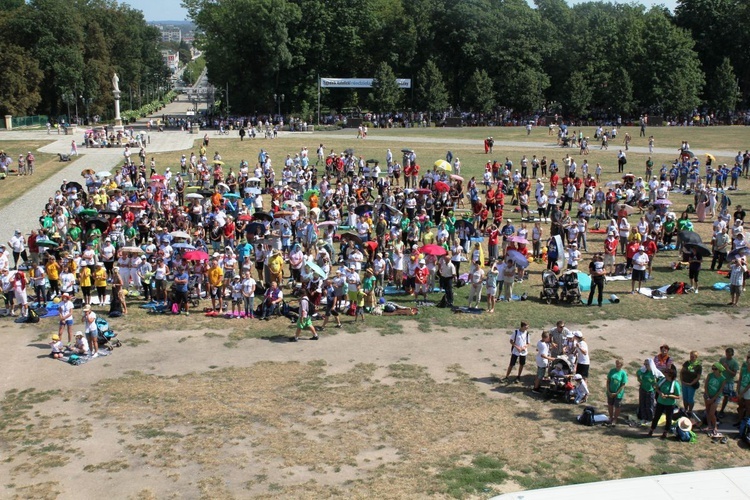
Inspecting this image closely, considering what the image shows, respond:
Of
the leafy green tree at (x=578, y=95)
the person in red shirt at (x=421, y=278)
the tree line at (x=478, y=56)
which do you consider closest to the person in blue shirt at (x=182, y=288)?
the person in red shirt at (x=421, y=278)

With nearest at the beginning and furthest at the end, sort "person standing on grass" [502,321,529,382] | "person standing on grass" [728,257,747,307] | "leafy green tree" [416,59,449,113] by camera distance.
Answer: "person standing on grass" [502,321,529,382] → "person standing on grass" [728,257,747,307] → "leafy green tree" [416,59,449,113]

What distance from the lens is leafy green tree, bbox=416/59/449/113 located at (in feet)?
252

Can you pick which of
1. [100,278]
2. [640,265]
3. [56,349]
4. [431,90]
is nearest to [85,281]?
[100,278]

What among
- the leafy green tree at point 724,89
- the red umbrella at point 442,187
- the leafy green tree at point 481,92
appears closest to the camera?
the red umbrella at point 442,187

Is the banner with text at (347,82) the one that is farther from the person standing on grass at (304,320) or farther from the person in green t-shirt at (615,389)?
the person in green t-shirt at (615,389)

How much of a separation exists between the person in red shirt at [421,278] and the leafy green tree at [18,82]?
6412 cm

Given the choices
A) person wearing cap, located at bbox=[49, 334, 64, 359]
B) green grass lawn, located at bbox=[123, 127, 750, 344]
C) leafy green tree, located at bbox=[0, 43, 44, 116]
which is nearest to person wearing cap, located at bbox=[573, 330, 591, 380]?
green grass lawn, located at bbox=[123, 127, 750, 344]

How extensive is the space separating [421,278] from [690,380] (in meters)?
7.93

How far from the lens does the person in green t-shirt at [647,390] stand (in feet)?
44.0

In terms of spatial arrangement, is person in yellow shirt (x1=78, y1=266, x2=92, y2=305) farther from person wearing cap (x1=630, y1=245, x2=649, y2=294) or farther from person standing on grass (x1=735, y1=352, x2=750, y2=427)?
person standing on grass (x1=735, y1=352, x2=750, y2=427)

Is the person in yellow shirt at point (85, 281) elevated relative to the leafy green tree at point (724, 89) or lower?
lower

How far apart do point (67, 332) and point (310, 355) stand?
598 cm

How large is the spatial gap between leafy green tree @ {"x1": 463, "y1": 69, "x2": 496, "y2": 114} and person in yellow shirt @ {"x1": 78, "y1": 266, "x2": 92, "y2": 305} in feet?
201

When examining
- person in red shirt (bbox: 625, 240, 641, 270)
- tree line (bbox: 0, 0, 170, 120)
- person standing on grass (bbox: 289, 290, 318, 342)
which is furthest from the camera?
tree line (bbox: 0, 0, 170, 120)
